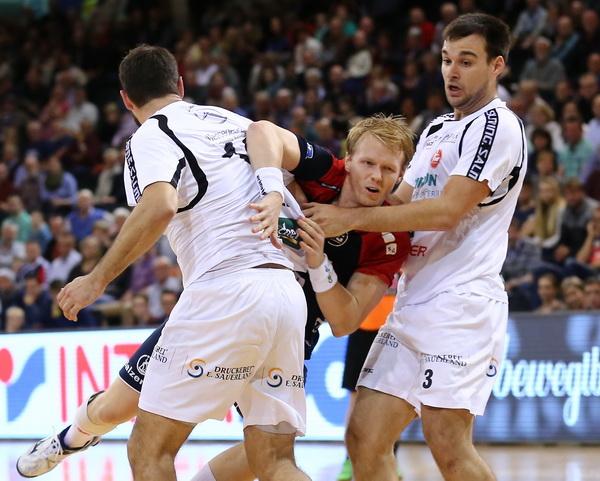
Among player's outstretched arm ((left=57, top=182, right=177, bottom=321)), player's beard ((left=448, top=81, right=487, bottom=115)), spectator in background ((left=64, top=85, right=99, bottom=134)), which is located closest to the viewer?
player's outstretched arm ((left=57, top=182, right=177, bottom=321))

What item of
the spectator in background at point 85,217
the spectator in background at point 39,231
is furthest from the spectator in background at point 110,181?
the spectator in background at point 39,231

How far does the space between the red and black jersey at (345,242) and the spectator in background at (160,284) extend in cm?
754

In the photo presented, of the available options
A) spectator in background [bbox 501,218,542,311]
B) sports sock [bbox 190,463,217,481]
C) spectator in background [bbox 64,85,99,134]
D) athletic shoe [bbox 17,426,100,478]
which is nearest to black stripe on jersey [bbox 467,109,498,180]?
sports sock [bbox 190,463,217,481]

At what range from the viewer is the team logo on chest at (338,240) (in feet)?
15.6

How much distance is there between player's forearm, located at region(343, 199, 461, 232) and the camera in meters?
4.44

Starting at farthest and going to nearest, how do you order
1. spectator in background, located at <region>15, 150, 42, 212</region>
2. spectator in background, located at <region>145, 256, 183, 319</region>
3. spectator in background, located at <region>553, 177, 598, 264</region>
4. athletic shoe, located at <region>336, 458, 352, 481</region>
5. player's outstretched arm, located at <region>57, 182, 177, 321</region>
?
1. spectator in background, located at <region>15, 150, 42, 212</region>
2. spectator in background, located at <region>145, 256, 183, 319</region>
3. spectator in background, located at <region>553, 177, 598, 264</region>
4. athletic shoe, located at <region>336, 458, 352, 481</region>
5. player's outstretched arm, located at <region>57, 182, 177, 321</region>

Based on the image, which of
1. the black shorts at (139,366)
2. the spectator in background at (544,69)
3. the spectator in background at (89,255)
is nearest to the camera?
the black shorts at (139,366)

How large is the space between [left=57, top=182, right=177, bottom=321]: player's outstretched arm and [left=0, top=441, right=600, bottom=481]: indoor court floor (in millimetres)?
3278

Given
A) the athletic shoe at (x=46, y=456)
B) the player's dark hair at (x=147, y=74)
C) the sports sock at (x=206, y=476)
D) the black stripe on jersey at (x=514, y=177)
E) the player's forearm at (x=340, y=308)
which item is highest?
the player's dark hair at (x=147, y=74)

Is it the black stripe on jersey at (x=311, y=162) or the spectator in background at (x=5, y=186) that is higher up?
the black stripe on jersey at (x=311, y=162)

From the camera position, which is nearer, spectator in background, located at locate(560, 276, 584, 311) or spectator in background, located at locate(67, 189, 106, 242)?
spectator in background, located at locate(560, 276, 584, 311)

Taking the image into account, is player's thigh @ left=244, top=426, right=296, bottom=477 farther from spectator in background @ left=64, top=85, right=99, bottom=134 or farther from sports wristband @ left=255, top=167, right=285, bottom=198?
spectator in background @ left=64, top=85, right=99, bottom=134

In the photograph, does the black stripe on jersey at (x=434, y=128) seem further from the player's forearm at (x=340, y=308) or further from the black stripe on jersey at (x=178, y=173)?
the black stripe on jersey at (x=178, y=173)

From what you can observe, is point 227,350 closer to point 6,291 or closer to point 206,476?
point 206,476
